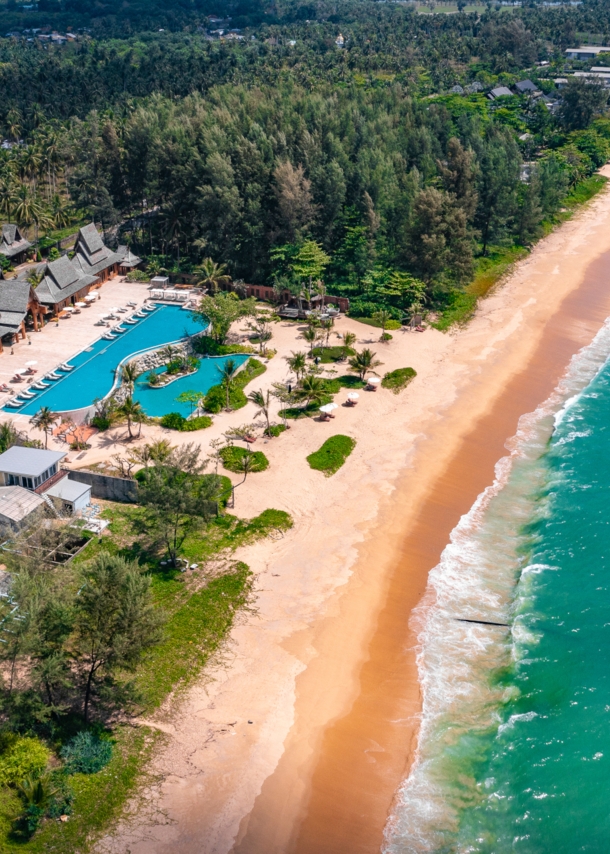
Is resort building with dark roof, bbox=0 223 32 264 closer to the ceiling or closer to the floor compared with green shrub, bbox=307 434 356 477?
closer to the ceiling

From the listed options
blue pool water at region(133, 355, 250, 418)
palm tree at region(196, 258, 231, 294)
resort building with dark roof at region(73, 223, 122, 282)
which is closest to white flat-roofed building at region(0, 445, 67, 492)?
blue pool water at region(133, 355, 250, 418)

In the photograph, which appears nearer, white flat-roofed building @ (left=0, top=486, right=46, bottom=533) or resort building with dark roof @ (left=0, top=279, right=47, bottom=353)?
white flat-roofed building @ (left=0, top=486, right=46, bottom=533)

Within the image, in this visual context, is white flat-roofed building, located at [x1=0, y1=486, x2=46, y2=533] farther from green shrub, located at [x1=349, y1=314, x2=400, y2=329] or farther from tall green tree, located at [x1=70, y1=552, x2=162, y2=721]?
green shrub, located at [x1=349, y1=314, x2=400, y2=329]

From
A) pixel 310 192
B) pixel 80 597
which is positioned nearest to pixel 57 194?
pixel 310 192

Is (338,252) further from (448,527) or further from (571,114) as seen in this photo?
(571,114)

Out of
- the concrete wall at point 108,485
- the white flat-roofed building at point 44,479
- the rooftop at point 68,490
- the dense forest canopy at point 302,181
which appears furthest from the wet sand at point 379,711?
the dense forest canopy at point 302,181

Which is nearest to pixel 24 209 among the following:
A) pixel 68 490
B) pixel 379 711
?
pixel 68 490

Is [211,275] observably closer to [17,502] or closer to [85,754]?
[17,502]
